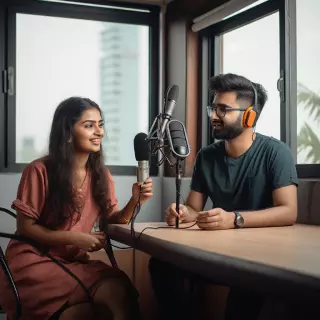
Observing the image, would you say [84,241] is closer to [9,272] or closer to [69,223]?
[69,223]

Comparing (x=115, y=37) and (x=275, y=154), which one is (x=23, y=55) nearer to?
(x=115, y=37)

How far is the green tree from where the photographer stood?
2.53m

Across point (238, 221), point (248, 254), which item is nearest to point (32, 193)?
point (238, 221)

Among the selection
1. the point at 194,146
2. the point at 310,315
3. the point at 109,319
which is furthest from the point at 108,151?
the point at 310,315

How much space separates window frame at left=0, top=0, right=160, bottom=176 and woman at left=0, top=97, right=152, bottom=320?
3.56 ft

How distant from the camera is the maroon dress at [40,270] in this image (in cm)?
193

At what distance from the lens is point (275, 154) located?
2096mm

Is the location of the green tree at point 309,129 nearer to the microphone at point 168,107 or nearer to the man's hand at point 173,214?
the man's hand at point 173,214

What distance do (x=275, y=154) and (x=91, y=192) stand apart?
2.55 feet

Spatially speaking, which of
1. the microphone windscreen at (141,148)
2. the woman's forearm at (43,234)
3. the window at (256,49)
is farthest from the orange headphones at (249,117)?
the woman's forearm at (43,234)

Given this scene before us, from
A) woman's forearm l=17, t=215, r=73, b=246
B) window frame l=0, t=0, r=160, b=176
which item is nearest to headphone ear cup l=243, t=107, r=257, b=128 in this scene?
woman's forearm l=17, t=215, r=73, b=246

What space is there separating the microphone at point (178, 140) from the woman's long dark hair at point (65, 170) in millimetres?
515

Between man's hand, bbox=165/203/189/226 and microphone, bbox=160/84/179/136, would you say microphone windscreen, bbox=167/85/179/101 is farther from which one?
man's hand, bbox=165/203/189/226

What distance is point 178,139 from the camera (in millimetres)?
1838
